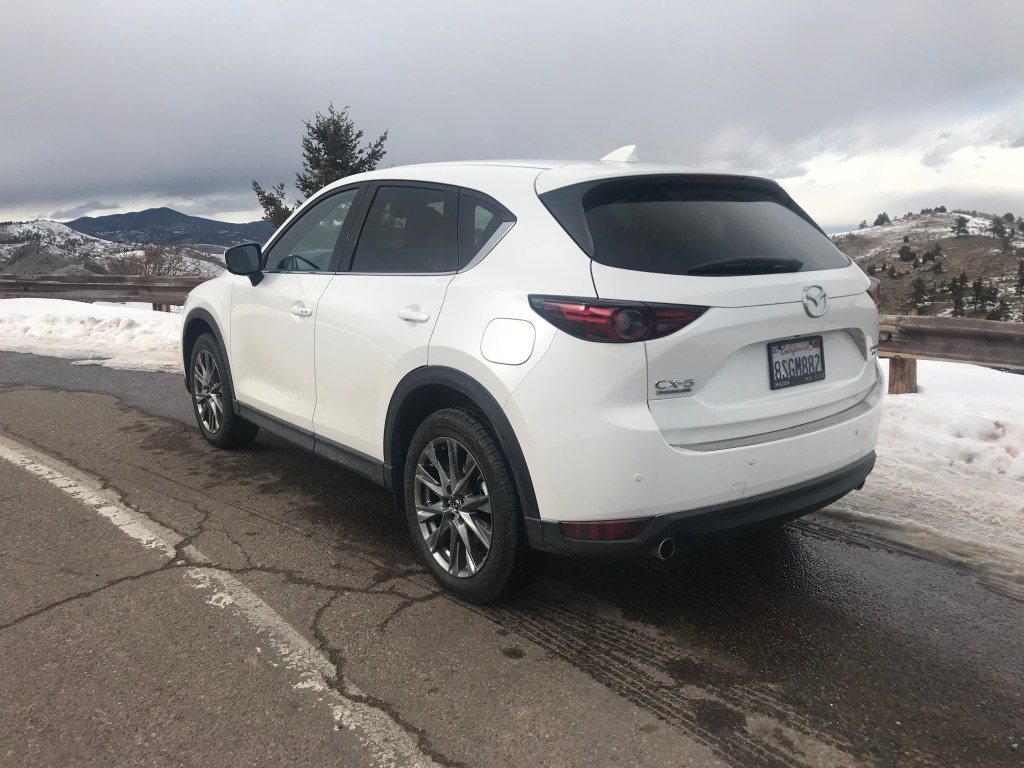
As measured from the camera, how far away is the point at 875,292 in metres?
3.57

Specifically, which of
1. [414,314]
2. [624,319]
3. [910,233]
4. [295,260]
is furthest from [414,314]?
[910,233]

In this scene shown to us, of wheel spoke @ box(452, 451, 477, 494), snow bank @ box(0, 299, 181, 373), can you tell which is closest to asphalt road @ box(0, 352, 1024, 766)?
wheel spoke @ box(452, 451, 477, 494)

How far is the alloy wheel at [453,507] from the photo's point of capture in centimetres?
321

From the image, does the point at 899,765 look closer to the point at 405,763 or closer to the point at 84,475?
the point at 405,763

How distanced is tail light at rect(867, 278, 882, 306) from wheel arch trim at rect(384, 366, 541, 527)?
172cm

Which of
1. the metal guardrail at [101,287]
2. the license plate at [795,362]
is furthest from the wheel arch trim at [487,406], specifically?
the metal guardrail at [101,287]

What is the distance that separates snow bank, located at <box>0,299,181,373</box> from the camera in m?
10.1

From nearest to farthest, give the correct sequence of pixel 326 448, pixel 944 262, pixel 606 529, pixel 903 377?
pixel 606 529, pixel 326 448, pixel 903 377, pixel 944 262

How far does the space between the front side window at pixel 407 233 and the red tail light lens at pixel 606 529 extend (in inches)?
48.4

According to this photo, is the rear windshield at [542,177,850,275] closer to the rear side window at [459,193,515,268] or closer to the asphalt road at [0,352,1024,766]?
the rear side window at [459,193,515,268]

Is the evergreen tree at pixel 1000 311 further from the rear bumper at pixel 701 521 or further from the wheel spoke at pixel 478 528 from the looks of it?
the wheel spoke at pixel 478 528

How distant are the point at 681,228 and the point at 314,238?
234cm

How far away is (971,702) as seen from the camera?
2662mm

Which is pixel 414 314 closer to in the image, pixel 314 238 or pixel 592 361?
pixel 592 361
